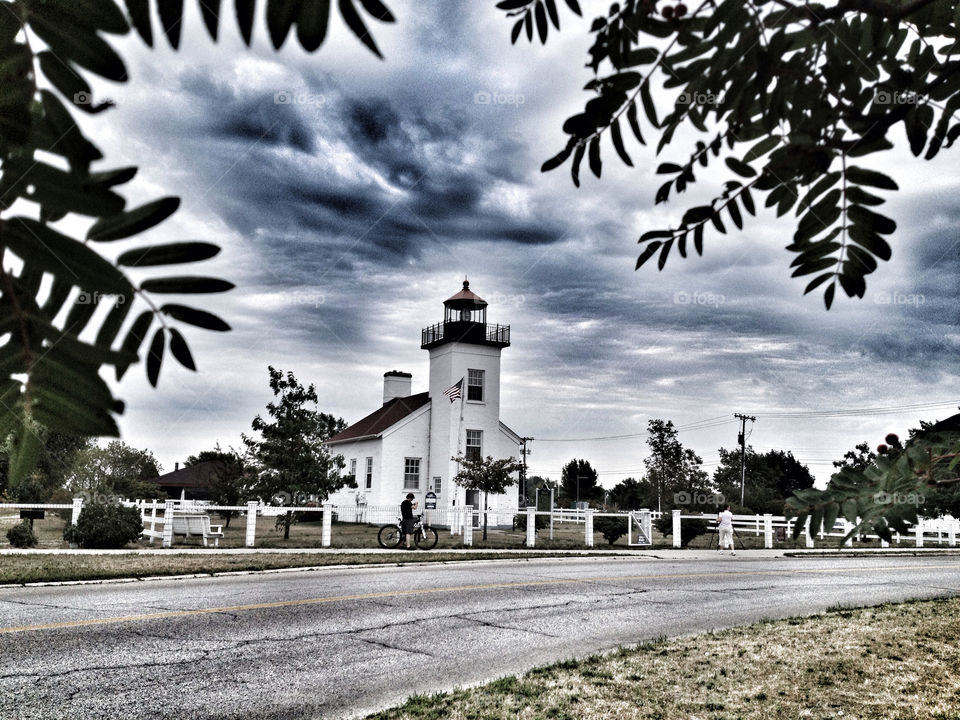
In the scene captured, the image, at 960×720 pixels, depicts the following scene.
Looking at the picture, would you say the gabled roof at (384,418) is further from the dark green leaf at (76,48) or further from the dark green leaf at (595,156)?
the dark green leaf at (76,48)

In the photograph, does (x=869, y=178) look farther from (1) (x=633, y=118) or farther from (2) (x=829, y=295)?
(1) (x=633, y=118)

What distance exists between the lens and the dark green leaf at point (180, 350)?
1.88ft

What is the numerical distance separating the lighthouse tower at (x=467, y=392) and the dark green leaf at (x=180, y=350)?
37.9 m

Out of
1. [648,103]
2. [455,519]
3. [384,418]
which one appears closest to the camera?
[648,103]

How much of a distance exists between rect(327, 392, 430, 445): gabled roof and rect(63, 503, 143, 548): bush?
20.2 metres

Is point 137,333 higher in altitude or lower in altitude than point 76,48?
lower

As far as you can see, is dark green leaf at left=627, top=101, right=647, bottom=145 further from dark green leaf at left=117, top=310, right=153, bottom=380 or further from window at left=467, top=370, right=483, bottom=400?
window at left=467, top=370, right=483, bottom=400

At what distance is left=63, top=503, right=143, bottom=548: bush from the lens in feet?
67.6

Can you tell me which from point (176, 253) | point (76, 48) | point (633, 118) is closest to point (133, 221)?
point (176, 253)

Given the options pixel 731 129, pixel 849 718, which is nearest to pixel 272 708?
pixel 849 718

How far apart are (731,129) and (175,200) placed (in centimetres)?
154

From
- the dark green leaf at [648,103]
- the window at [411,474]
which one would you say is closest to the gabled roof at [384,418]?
the window at [411,474]

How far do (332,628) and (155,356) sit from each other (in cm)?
970

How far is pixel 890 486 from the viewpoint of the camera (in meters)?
2.06
